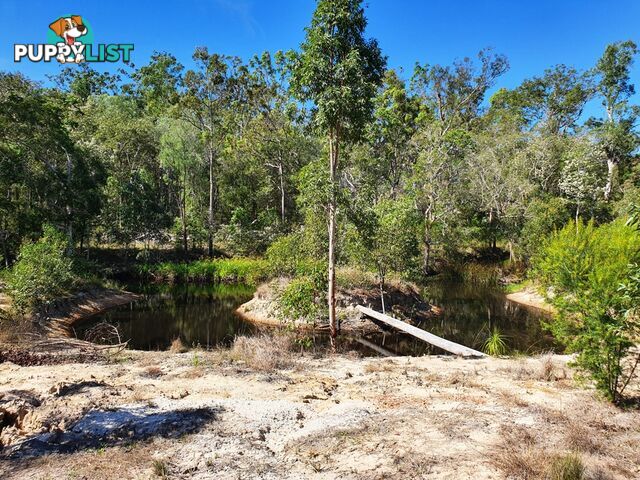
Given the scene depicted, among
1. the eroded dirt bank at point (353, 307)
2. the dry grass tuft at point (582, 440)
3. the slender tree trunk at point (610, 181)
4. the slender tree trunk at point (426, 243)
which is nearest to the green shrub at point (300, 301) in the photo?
the eroded dirt bank at point (353, 307)

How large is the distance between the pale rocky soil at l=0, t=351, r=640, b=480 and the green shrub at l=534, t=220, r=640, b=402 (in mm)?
766

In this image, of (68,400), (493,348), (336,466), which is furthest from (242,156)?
(336,466)

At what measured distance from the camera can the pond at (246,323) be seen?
1642cm

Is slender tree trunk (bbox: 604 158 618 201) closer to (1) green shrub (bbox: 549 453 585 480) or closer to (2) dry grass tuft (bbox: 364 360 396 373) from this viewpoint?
(2) dry grass tuft (bbox: 364 360 396 373)

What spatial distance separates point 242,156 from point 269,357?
3241cm

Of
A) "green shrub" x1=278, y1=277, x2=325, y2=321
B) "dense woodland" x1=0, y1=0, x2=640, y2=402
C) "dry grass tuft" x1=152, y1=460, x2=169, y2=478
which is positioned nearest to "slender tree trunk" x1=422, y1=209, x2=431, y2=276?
"dense woodland" x1=0, y1=0, x2=640, y2=402

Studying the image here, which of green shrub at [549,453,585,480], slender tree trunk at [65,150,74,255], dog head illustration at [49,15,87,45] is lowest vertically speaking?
green shrub at [549,453,585,480]

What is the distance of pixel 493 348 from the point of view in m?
13.7

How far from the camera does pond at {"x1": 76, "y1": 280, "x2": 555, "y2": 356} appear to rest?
16.4 metres

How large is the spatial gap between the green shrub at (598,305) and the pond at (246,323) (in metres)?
7.97

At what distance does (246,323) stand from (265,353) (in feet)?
30.8

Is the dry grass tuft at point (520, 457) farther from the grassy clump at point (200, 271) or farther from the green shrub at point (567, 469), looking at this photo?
the grassy clump at point (200, 271)

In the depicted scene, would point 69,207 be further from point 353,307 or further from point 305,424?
point 305,424

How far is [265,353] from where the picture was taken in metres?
11.0
